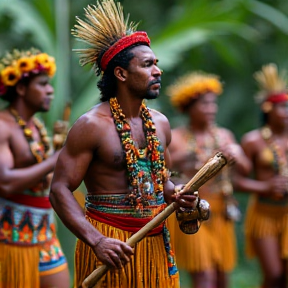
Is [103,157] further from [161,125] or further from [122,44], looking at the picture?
[122,44]

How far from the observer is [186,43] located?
30.7 ft

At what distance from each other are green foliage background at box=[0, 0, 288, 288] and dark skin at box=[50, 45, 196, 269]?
7.73 ft

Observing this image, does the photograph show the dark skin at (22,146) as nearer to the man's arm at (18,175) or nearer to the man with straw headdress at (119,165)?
the man's arm at (18,175)

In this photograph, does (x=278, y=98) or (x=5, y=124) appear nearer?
(x=5, y=124)

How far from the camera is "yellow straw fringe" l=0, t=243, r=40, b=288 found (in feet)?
20.4

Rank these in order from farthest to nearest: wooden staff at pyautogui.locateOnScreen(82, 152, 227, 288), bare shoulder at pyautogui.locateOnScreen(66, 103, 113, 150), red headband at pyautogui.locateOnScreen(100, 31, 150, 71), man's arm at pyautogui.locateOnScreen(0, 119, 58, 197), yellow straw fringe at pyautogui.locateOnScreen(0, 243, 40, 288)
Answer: yellow straw fringe at pyautogui.locateOnScreen(0, 243, 40, 288)
man's arm at pyautogui.locateOnScreen(0, 119, 58, 197)
red headband at pyautogui.locateOnScreen(100, 31, 150, 71)
bare shoulder at pyautogui.locateOnScreen(66, 103, 113, 150)
wooden staff at pyautogui.locateOnScreen(82, 152, 227, 288)

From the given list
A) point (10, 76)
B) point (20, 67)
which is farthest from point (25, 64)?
point (10, 76)

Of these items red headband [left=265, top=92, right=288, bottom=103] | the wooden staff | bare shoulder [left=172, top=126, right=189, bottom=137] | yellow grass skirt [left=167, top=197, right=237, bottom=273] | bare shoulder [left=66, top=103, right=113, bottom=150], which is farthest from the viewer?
red headband [left=265, top=92, right=288, bottom=103]

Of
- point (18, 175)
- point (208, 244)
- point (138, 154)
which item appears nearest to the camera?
point (138, 154)

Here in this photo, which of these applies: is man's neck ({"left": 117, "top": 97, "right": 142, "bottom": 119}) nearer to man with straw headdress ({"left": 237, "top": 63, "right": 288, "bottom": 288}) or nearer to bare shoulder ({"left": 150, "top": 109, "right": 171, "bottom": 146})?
bare shoulder ({"left": 150, "top": 109, "right": 171, "bottom": 146})

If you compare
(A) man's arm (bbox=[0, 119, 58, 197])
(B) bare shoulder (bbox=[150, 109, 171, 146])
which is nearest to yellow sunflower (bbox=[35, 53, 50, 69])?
(A) man's arm (bbox=[0, 119, 58, 197])

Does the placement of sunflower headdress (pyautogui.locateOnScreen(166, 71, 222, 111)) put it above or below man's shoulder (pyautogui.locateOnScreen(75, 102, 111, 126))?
above

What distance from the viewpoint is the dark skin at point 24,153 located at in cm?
611

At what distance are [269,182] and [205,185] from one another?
63cm
